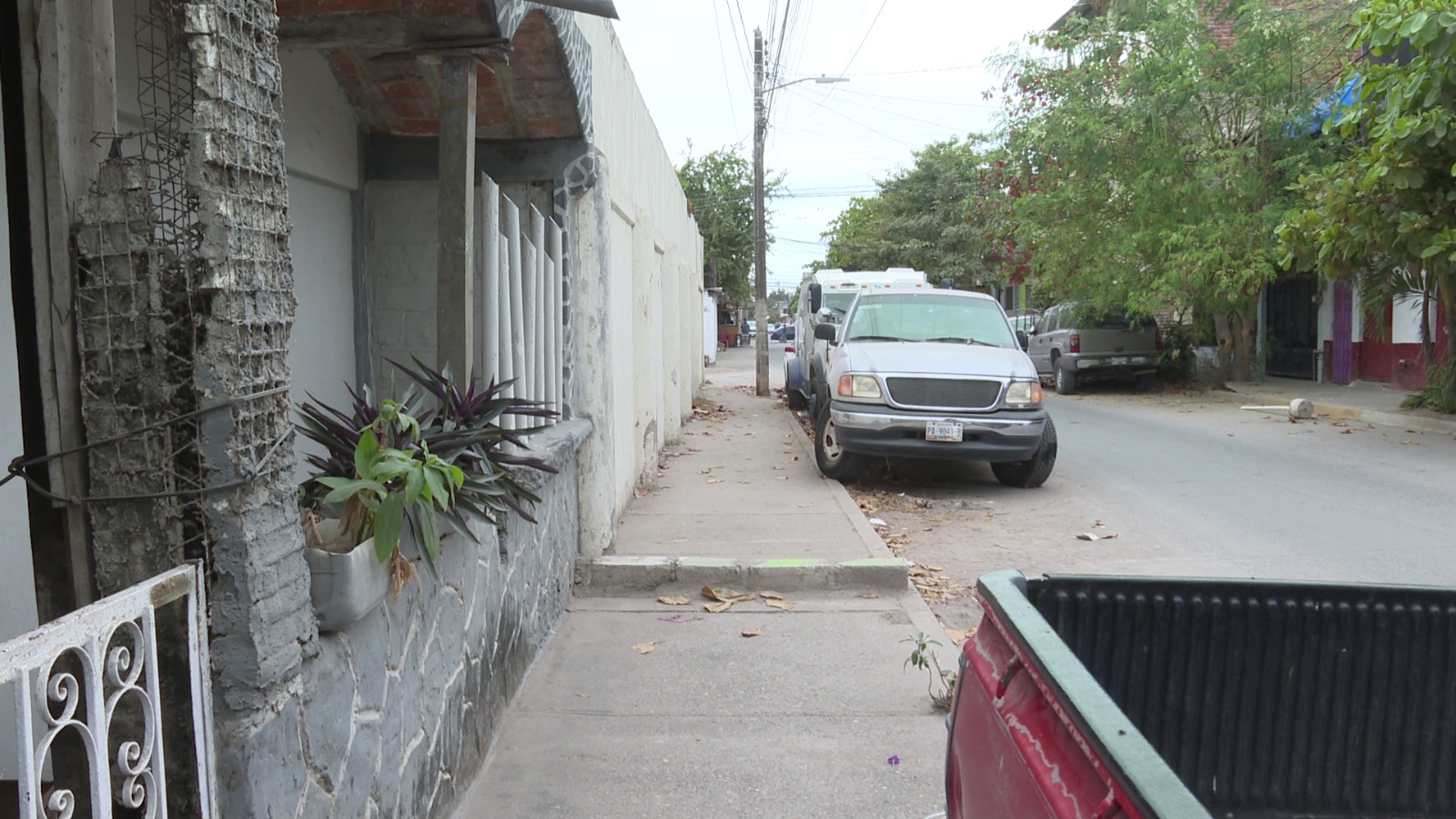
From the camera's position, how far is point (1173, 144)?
18672mm

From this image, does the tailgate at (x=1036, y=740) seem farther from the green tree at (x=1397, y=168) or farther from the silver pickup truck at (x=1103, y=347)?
the silver pickup truck at (x=1103, y=347)

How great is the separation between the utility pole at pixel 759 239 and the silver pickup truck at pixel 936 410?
11220mm

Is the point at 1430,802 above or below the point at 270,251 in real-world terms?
below

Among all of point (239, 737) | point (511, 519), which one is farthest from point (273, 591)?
point (511, 519)

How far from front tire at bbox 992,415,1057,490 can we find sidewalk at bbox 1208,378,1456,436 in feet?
21.2

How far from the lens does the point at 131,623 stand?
1.82 m

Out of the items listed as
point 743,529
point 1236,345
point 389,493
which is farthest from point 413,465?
point 1236,345

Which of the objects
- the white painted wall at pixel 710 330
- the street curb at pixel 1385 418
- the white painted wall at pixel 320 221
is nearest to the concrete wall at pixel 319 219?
the white painted wall at pixel 320 221

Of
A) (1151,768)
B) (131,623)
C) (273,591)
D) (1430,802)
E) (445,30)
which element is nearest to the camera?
(1151,768)

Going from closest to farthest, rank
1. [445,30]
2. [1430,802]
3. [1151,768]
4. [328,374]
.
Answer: [1151,768]
[1430,802]
[445,30]
[328,374]

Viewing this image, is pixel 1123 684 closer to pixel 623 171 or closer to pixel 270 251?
pixel 270 251

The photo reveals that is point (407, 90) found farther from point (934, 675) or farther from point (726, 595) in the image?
point (934, 675)

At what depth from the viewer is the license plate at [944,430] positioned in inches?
364

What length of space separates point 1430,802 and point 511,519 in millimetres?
3437
